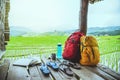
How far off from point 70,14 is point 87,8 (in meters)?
1.03

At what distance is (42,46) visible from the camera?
15.0ft

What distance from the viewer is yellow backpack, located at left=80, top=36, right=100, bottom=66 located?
9.20 ft

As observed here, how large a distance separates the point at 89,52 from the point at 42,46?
1.92m

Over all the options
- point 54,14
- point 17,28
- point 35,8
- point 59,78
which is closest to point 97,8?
point 54,14

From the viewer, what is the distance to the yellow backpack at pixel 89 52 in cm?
280

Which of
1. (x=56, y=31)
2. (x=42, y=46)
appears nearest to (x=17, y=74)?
(x=42, y=46)

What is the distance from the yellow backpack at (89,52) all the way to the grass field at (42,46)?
111 cm

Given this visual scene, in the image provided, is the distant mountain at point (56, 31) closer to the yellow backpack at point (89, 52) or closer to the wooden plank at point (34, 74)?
the yellow backpack at point (89, 52)

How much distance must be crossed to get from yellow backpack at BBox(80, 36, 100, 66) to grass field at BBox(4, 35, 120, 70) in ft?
3.65

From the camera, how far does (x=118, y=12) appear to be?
3.60m

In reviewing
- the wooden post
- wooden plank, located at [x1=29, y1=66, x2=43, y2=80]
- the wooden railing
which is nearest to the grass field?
the wooden railing

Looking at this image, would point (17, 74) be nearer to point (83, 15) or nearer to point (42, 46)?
point (83, 15)

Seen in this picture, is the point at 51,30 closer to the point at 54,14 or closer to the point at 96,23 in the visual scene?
the point at 54,14

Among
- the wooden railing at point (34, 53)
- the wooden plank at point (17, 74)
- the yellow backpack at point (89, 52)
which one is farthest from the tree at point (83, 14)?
the wooden plank at point (17, 74)
